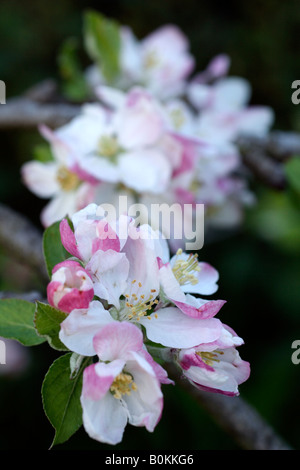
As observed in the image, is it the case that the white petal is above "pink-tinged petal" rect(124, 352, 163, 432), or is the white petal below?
above

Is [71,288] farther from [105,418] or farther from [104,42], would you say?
[104,42]

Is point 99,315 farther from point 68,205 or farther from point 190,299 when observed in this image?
point 68,205

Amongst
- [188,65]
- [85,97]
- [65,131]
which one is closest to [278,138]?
[188,65]

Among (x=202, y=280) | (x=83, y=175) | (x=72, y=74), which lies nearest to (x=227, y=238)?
(x=72, y=74)

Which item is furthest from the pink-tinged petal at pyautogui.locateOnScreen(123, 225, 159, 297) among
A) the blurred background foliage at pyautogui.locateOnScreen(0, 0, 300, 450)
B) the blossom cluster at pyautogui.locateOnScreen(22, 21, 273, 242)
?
the blurred background foliage at pyautogui.locateOnScreen(0, 0, 300, 450)

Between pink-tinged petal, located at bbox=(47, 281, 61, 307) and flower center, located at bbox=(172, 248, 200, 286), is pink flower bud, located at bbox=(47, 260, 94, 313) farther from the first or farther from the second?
flower center, located at bbox=(172, 248, 200, 286)
